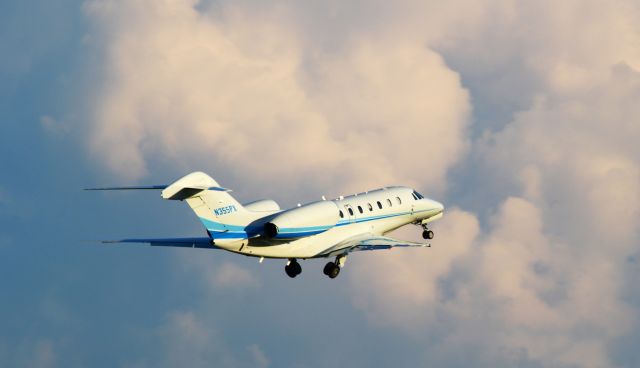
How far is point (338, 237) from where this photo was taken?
218 feet

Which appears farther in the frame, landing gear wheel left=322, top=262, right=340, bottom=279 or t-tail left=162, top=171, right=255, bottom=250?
landing gear wheel left=322, top=262, right=340, bottom=279

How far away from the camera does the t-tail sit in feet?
197

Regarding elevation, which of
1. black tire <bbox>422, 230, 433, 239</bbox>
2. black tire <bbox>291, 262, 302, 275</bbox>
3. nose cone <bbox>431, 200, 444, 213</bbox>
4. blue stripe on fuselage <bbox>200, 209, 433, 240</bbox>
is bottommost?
blue stripe on fuselage <bbox>200, 209, 433, 240</bbox>

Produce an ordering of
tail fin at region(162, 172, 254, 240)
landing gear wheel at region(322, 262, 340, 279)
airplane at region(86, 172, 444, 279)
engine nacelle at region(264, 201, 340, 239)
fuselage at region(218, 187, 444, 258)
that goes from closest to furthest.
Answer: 1. tail fin at region(162, 172, 254, 240)
2. airplane at region(86, 172, 444, 279)
3. engine nacelle at region(264, 201, 340, 239)
4. fuselage at region(218, 187, 444, 258)
5. landing gear wheel at region(322, 262, 340, 279)

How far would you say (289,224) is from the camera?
2474 inches

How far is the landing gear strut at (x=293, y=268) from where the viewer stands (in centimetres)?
6688

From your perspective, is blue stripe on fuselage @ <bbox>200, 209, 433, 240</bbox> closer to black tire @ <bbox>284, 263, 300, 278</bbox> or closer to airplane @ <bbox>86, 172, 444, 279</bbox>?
airplane @ <bbox>86, 172, 444, 279</bbox>

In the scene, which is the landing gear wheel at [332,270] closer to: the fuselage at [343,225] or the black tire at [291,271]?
the fuselage at [343,225]

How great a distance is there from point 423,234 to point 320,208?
→ 12332 millimetres

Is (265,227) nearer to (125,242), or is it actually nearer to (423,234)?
(125,242)

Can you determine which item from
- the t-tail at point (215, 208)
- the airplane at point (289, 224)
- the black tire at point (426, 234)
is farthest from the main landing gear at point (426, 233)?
the t-tail at point (215, 208)

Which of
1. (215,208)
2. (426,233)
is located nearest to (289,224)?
(215,208)

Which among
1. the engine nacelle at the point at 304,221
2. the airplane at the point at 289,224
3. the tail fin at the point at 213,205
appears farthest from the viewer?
the engine nacelle at the point at 304,221

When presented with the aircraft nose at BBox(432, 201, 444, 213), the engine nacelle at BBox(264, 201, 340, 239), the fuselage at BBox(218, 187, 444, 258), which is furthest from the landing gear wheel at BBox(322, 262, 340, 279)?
the aircraft nose at BBox(432, 201, 444, 213)
